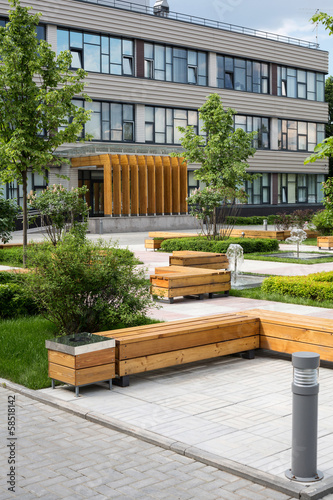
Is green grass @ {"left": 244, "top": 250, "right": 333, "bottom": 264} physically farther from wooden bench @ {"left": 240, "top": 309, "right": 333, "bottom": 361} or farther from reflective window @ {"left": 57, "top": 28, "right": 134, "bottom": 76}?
reflective window @ {"left": 57, "top": 28, "right": 134, "bottom": 76}

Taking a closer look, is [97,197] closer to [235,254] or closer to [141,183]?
[141,183]

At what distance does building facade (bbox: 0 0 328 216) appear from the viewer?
42938 mm

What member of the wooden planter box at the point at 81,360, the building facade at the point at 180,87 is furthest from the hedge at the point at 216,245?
the building facade at the point at 180,87

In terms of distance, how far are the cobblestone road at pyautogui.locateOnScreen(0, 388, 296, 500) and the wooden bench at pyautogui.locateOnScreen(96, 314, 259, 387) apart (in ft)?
4.54

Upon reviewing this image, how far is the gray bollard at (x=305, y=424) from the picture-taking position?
5.01 metres

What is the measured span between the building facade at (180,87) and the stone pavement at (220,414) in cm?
3285

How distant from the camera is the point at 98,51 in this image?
44.0 m

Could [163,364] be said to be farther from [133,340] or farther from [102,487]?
[102,487]

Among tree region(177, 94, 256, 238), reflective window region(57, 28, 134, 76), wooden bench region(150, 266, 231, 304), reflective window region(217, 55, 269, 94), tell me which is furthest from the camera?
reflective window region(217, 55, 269, 94)

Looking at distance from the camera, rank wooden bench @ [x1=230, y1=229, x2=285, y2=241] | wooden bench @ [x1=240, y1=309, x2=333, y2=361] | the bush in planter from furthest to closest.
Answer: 1. wooden bench @ [x1=230, y1=229, x2=285, y2=241]
2. the bush in planter
3. wooden bench @ [x1=240, y1=309, x2=333, y2=361]

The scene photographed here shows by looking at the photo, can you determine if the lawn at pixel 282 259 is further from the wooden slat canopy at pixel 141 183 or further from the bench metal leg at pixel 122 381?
the wooden slat canopy at pixel 141 183

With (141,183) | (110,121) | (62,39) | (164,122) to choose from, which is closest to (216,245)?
(141,183)

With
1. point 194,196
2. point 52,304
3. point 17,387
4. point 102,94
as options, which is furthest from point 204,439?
point 102,94

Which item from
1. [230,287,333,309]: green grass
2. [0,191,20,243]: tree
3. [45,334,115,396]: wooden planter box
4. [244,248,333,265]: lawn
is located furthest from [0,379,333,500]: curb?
[244,248,333,265]: lawn
